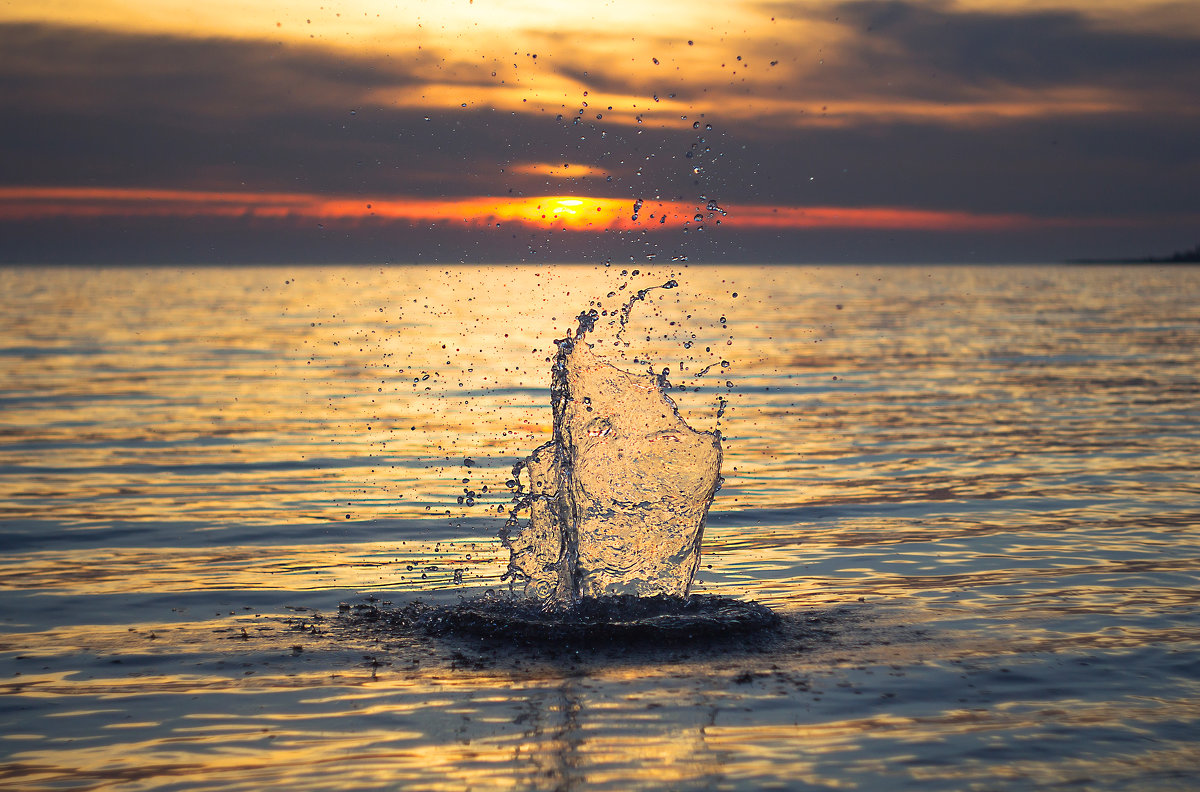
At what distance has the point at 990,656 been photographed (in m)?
9.18

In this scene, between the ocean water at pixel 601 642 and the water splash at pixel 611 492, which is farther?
the water splash at pixel 611 492

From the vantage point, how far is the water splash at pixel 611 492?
36.7 ft

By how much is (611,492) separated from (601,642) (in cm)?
229

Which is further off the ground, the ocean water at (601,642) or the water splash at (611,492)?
the water splash at (611,492)

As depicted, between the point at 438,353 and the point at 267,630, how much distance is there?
35.1 m

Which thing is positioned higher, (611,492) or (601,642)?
(611,492)

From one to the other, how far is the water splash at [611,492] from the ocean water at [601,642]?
77 cm

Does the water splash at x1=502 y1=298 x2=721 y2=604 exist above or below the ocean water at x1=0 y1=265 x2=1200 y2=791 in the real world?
above

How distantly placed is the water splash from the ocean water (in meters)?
0.77

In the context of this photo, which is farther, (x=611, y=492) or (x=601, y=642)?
(x=611, y=492)

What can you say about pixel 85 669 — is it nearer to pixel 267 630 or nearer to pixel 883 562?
pixel 267 630

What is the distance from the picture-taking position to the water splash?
11.2 meters

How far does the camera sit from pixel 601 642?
961cm

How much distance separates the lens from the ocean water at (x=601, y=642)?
23.7 feet
